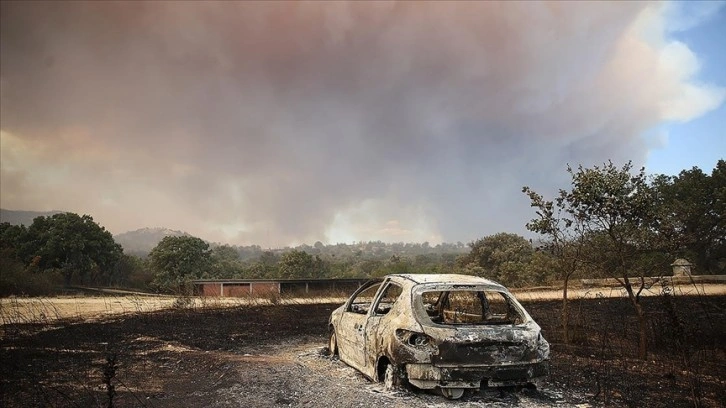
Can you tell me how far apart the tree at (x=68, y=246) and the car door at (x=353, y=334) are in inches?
1737

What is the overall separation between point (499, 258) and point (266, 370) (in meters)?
54.8

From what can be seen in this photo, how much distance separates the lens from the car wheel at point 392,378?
619 cm

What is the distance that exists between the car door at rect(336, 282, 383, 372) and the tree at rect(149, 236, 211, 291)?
1910 inches

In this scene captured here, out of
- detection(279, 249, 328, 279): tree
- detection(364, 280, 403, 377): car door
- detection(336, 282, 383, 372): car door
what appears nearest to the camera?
detection(364, 280, 403, 377): car door

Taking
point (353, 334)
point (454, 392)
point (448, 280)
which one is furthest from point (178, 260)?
point (454, 392)

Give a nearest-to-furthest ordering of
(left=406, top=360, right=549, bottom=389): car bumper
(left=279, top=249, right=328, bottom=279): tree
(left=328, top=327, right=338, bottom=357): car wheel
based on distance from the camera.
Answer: (left=406, top=360, right=549, bottom=389): car bumper → (left=328, top=327, right=338, bottom=357): car wheel → (left=279, top=249, right=328, bottom=279): tree

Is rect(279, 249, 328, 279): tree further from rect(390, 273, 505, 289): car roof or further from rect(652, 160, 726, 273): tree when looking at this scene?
rect(390, 273, 505, 289): car roof

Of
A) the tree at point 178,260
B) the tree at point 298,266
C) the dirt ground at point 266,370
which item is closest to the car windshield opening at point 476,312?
the dirt ground at point 266,370

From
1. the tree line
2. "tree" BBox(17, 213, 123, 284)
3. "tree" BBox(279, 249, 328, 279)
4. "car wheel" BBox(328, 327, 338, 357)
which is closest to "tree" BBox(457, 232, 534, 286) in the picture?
the tree line

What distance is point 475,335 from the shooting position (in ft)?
19.6

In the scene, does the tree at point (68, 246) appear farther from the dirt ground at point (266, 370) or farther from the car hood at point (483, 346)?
the car hood at point (483, 346)

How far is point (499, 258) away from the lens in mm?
59094

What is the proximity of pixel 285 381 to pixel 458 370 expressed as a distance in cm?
273

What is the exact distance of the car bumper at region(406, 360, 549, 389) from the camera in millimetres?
5855
